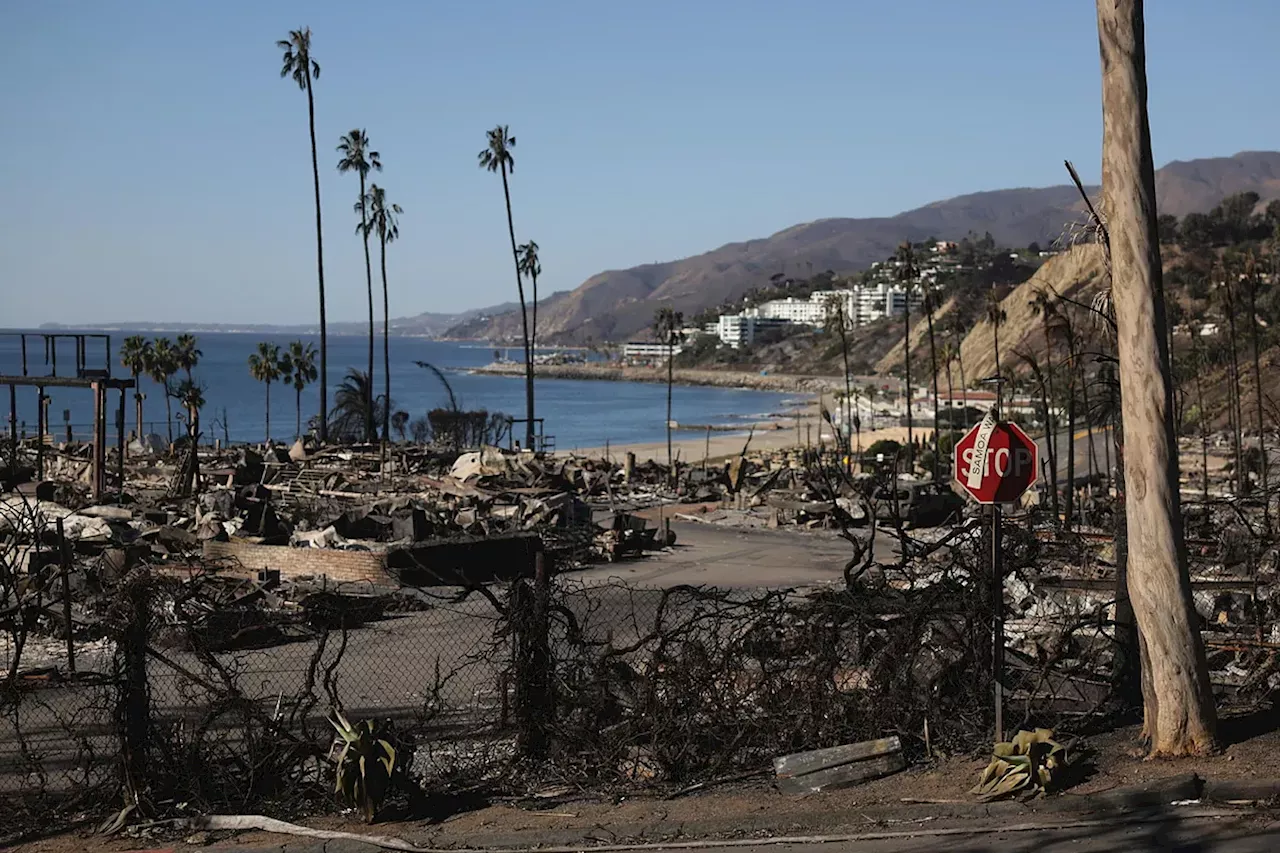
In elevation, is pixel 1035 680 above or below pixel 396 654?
above

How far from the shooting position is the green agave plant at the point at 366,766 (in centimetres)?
873

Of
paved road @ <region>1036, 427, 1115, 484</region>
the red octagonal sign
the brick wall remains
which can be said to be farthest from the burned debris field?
paved road @ <region>1036, 427, 1115, 484</region>

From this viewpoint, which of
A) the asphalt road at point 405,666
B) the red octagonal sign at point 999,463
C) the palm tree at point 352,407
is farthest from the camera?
the palm tree at point 352,407

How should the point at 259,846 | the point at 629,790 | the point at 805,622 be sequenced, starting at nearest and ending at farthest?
the point at 259,846, the point at 629,790, the point at 805,622

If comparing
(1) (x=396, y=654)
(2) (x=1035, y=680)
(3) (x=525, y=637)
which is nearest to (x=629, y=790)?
(3) (x=525, y=637)

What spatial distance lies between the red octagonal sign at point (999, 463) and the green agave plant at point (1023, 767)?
5.42 ft

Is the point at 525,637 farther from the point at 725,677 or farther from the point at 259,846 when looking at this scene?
the point at 259,846

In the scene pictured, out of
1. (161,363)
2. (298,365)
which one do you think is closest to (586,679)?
(161,363)

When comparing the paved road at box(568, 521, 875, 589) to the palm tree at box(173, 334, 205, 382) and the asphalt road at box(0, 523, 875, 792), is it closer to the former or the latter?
the asphalt road at box(0, 523, 875, 792)

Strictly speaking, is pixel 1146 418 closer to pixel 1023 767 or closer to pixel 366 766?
pixel 1023 767

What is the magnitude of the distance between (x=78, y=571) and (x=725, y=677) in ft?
40.0

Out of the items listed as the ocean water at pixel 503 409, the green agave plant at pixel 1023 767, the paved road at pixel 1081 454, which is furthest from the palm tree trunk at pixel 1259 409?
the ocean water at pixel 503 409

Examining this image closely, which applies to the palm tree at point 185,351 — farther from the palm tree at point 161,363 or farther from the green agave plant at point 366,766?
the green agave plant at point 366,766

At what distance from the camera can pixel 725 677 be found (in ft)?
32.0
